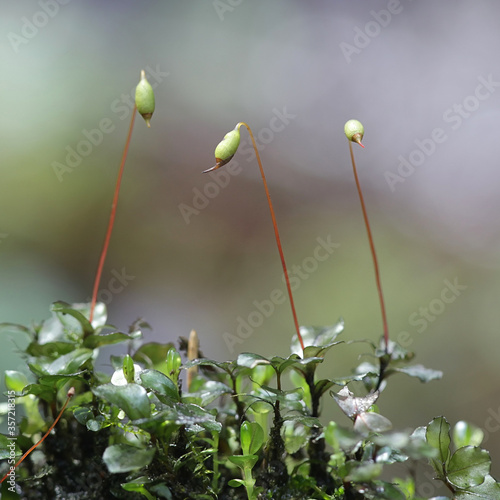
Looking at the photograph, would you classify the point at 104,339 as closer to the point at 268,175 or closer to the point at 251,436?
the point at 251,436

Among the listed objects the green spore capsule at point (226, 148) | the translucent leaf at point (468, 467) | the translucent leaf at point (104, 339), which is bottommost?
the translucent leaf at point (468, 467)

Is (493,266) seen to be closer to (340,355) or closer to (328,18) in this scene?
(340,355)

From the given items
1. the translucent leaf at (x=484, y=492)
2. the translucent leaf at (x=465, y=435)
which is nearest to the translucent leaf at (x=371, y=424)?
the translucent leaf at (x=484, y=492)

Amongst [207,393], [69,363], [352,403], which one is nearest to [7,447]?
[69,363]

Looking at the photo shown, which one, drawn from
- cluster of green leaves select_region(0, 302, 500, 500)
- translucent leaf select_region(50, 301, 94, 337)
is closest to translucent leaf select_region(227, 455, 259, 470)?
cluster of green leaves select_region(0, 302, 500, 500)

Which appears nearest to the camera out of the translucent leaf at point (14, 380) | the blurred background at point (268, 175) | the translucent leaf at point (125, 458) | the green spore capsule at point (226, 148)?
the translucent leaf at point (125, 458)

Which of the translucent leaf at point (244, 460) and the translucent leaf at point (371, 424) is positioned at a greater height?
the translucent leaf at point (371, 424)

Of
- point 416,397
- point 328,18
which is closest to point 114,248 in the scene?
point 416,397

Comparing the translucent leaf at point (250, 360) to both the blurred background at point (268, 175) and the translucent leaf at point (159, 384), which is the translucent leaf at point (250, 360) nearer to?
the translucent leaf at point (159, 384)
